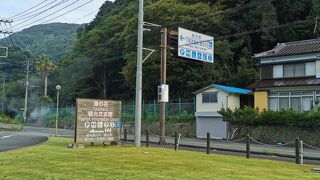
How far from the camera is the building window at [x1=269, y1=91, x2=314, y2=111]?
34.7 metres

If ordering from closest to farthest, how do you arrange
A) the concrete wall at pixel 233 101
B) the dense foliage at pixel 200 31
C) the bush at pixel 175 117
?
the concrete wall at pixel 233 101
the bush at pixel 175 117
the dense foliage at pixel 200 31

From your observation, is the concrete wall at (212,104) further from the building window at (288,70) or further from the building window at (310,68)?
the building window at (310,68)

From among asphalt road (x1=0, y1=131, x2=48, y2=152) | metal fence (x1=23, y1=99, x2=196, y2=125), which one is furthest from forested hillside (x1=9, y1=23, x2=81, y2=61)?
asphalt road (x1=0, y1=131, x2=48, y2=152)

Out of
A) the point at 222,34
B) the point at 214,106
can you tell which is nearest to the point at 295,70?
the point at 214,106

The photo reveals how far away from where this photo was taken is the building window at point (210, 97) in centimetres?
3791

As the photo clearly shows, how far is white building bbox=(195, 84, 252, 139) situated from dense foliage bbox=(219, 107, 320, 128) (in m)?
1.43

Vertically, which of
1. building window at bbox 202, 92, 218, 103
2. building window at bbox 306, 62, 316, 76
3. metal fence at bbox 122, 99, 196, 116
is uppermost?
building window at bbox 306, 62, 316, 76

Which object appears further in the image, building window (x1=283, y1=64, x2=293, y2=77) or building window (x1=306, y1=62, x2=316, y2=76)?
building window (x1=283, y1=64, x2=293, y2=77)

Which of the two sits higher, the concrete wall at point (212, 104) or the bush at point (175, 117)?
the concrete wall at point (212, 104)

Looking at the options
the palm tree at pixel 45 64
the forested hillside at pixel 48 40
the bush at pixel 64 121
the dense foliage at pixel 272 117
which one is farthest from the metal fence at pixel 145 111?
the forested hillside at pixel 48 40

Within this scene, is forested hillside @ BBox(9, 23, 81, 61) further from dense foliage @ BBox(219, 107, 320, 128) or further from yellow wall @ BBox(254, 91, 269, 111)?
dense foliage @ BBox(219, 107, 320, 128)

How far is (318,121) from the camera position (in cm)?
2962

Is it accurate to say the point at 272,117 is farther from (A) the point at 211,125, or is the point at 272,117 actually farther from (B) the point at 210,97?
(B) the point at 210,97

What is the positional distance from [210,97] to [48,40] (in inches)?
2791
